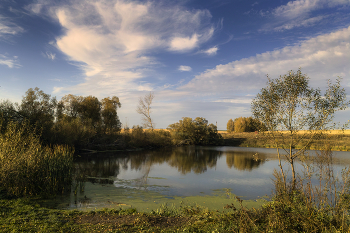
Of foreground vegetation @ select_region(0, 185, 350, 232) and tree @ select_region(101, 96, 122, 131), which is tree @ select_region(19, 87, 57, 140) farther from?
foreground vegetation @ select_region(0, 185, 350, 232)

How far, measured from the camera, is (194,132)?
146 feet

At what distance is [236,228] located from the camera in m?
4.27

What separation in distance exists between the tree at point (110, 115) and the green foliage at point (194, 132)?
12401 mm

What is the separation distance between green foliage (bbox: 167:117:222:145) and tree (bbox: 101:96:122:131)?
40.7 ft

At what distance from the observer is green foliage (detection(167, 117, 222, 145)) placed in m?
43.2

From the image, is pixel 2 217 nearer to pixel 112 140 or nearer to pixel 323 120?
pixel 323 120

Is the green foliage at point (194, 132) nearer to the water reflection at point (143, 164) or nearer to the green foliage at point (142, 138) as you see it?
the green foliage at point (142, 138)

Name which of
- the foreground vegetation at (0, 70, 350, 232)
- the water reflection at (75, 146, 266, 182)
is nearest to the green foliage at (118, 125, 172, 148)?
the water reflection at (75, 146, 266, 182)

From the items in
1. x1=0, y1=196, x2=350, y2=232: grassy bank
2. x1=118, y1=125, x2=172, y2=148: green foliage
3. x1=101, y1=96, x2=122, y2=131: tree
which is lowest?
x1=0, y1=196, x2=350, y2=232: grassy bank

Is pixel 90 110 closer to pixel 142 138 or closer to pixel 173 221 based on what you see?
pixel 142 138

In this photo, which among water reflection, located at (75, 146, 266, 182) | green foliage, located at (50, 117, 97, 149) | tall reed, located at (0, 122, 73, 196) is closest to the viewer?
tall reed, located at (0, 122, 73, 196)

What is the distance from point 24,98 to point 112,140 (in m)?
12.2

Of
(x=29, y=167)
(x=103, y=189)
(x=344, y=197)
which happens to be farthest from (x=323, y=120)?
(x=29, y=167)

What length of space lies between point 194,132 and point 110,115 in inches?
734
